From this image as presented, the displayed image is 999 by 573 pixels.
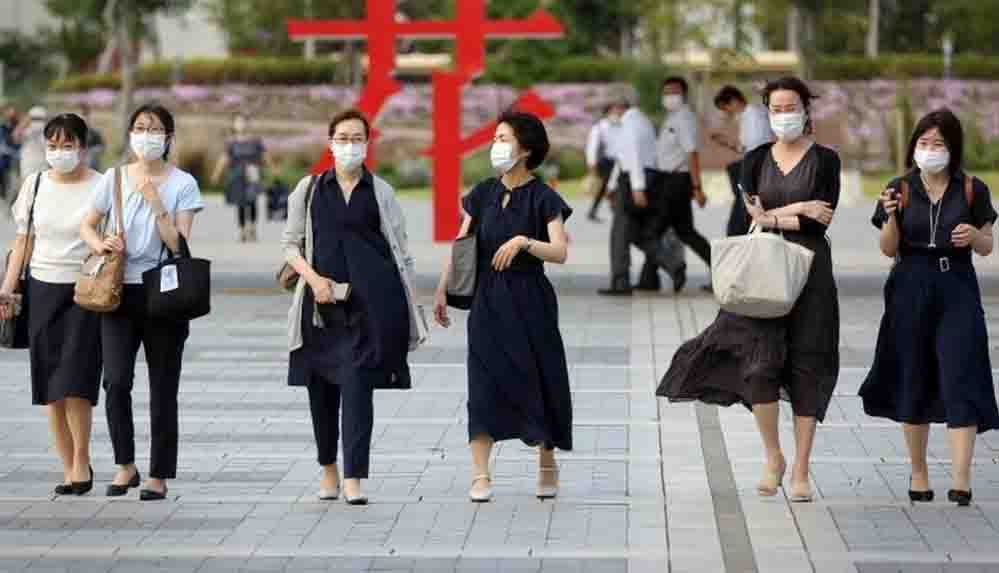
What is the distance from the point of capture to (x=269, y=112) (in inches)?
2320

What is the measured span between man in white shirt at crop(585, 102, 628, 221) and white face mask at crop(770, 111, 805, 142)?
1967 centimetres

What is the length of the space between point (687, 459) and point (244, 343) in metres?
6.35

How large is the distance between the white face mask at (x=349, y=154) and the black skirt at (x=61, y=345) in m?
1.20

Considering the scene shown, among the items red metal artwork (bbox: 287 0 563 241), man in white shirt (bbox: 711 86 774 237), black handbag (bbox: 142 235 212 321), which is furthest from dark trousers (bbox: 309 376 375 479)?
red metal artwork (bbox: 287 0 563 241)

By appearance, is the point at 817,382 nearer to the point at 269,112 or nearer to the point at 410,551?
the point at 410,551

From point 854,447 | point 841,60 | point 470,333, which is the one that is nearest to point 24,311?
point 470,333

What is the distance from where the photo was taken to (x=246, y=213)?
2906cm

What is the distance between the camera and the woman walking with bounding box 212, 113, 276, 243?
28609 mm

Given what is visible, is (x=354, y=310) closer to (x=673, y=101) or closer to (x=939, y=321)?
(x=939, y=321)

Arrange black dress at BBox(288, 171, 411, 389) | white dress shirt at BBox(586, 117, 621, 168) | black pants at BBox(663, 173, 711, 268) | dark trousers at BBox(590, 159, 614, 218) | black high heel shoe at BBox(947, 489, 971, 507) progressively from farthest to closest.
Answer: dark trousers at BBox(590, 159, 614, 218) → white dress shirt at BBox(586, 117, 621, 168) → black pants at BBox(663, 173, 711, 268) → black dress at BBox(288, 171, 411, 389) → black high heel shoe at BBox(947, 489, 971, 507)

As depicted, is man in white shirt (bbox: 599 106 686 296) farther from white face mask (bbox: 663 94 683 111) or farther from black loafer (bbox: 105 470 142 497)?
black loafer (bbox: 105 470 142 497)

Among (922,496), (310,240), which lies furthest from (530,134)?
(922,496)

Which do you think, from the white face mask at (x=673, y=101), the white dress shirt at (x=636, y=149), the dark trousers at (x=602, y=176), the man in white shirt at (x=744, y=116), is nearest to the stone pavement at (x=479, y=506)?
the man in white shirt at (x=744, y=116)

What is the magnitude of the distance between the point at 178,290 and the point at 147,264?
25 centimetres
